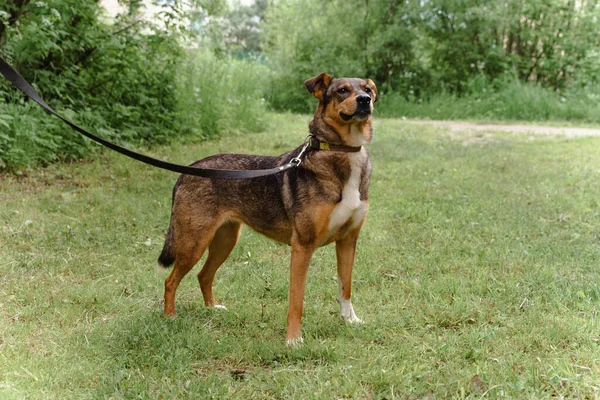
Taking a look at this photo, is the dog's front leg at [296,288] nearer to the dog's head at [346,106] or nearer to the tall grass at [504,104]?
the dog's head at [346,106]

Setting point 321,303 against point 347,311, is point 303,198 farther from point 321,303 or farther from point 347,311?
point 321,303

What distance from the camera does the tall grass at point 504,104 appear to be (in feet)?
50.9

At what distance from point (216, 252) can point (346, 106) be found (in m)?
1.55

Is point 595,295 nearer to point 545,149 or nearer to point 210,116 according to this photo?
point 545,149

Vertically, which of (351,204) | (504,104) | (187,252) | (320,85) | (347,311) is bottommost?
(347,311)

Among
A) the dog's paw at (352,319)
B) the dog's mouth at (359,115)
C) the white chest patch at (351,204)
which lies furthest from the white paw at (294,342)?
the dog's mouth at (359,115)

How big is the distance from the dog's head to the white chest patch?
131mm

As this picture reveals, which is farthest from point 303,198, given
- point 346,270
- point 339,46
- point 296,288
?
point 339,46

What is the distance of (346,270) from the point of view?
4055mm

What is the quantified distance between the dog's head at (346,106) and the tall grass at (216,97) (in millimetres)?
7374

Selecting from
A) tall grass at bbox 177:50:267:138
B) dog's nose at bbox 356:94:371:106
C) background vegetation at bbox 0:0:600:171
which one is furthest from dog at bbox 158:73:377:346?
tall grass at bbox 177:50:267:138

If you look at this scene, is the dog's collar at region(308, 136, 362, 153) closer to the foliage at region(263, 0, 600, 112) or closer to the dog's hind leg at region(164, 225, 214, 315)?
the dog's hind leg at region(164, 225, 214, 315)

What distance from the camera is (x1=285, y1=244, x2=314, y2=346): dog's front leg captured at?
3717 millimetres

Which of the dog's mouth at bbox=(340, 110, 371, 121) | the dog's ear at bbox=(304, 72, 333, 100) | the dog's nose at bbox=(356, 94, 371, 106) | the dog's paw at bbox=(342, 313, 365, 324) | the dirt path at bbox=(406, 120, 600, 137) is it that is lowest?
the dirt path at bbox=(406, 120, 600, 137)
